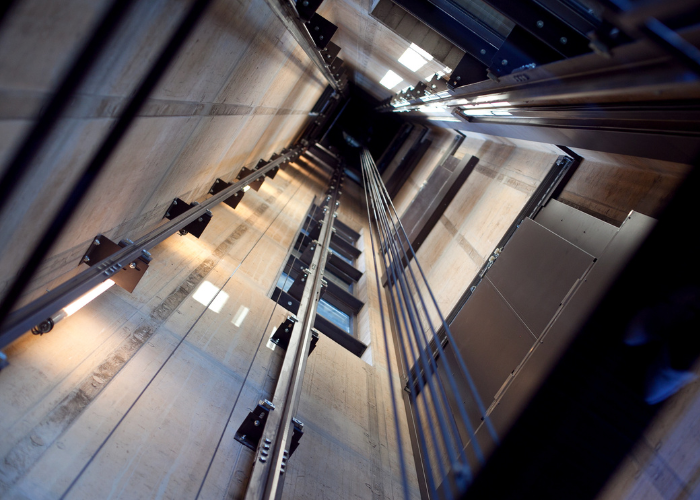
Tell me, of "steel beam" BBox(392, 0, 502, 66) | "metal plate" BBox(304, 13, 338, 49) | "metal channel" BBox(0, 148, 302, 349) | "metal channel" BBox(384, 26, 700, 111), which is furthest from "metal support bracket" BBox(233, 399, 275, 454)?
"metal plate" BBox(304, 13, 338, 49)

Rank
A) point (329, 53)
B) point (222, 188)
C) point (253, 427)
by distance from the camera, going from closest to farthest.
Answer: point (253, 427) < point (222, 188) < point (329, 53)

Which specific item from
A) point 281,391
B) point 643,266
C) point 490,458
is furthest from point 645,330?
point 281,391

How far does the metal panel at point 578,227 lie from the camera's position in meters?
2.82

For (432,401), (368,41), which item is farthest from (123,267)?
(368,41)

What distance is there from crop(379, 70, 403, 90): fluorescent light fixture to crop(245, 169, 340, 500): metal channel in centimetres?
648

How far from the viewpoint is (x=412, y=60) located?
22.2 ft

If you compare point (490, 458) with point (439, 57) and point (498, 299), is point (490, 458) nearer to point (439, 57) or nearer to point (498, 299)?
point (498, 299)

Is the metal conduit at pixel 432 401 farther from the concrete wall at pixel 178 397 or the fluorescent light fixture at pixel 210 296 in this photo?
the fluorescent light fixture at pixel 210 296

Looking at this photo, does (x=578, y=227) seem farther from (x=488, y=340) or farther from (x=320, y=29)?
(x=320, y=29)

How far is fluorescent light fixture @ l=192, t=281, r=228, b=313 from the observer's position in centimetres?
304

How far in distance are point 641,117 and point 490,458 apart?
1551mm

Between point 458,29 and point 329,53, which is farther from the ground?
point 458,29

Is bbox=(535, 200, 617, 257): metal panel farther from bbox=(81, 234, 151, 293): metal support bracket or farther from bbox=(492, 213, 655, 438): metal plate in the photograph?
bbox=(81, 234, 151, 293): metal support bracket

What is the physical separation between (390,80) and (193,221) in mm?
7419
